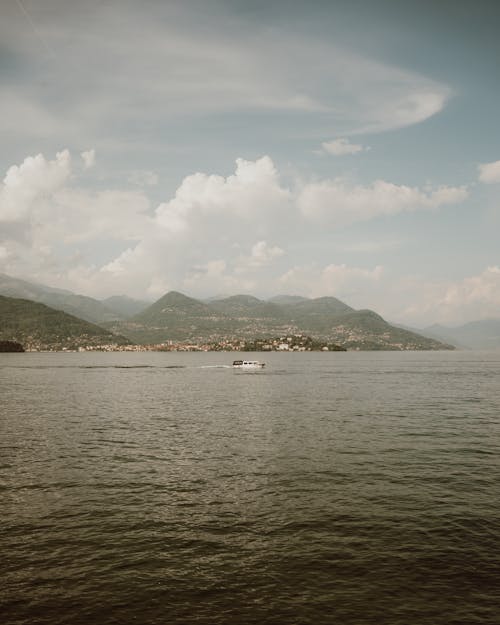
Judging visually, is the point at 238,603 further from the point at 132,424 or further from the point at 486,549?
the point at 132,424

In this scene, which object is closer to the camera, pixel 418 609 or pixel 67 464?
pixel 418 609

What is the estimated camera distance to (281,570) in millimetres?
23594

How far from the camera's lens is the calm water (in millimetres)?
20719

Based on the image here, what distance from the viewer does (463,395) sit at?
102 metres

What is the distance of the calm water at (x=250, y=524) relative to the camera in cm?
2072

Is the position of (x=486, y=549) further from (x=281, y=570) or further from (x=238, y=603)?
(x=238, y=603)

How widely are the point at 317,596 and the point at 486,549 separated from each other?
10.7 m

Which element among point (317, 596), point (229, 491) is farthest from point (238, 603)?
point (229, 491)

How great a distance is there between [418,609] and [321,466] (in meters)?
22.6

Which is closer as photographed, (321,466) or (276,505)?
(276,505)

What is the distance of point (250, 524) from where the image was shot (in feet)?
96.0

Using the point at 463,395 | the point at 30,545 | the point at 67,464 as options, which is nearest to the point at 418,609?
the point at 30,545

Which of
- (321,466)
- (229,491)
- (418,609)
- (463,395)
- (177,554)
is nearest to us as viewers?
(418,609)

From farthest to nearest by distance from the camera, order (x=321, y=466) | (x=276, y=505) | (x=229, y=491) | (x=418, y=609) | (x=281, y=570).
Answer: (x=321, y=466) < (x=229, y=491) < (x=276, y=505) < (x=281, y=570) < (x=418, y=609)
